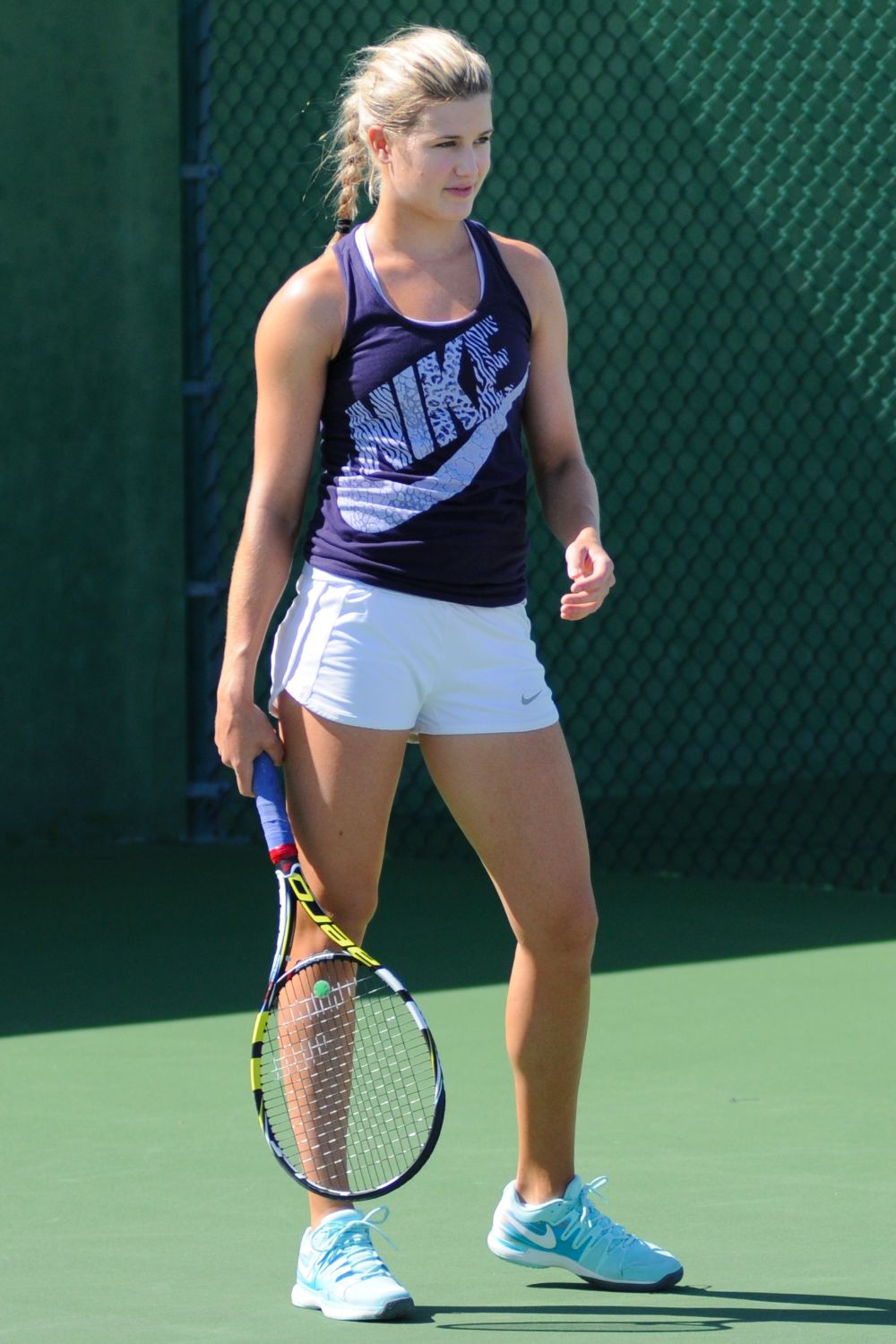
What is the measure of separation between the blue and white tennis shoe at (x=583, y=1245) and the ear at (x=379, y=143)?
1328 mm

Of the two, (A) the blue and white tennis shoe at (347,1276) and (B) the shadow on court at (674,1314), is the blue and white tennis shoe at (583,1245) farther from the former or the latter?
(A) the blue and white tennis shoe at (347,1276)

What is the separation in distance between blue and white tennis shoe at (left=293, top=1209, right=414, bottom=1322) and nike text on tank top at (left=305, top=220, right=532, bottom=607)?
31.2 inches

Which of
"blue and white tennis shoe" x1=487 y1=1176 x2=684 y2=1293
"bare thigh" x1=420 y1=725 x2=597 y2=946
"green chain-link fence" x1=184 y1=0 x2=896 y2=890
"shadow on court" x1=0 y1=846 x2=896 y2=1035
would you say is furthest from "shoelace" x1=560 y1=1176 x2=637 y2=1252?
"green chain-link fence" x1=184 y1=0 x2=896 y2=890

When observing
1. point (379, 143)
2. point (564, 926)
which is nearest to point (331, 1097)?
point (564, 926)

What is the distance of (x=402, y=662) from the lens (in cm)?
293

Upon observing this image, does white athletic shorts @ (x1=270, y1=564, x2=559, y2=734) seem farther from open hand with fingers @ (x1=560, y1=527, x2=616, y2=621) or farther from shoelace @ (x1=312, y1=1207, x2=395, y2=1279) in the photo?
shoelace @ (x1=312, y1=1207, x2=395, y2=1279)

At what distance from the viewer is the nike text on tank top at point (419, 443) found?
9.62 feet

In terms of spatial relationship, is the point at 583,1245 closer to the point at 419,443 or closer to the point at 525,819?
the point at 525,819

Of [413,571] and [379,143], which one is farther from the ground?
[379,143]

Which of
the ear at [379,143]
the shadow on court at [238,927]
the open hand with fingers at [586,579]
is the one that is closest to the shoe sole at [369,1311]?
the open hand with fingers at [586,579]

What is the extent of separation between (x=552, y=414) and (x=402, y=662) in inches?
15.9

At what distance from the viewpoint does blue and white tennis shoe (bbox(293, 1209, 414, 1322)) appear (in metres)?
2.92

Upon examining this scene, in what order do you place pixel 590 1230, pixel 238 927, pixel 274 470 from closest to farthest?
pixel 274 470
pixel 590 1230
pixel 238 927

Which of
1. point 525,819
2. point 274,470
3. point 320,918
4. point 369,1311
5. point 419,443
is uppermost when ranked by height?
point 419,443
